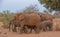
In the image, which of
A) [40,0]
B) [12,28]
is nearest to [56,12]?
[40,0]

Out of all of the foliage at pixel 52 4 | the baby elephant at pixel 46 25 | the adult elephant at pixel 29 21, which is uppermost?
the foliage at pixel 52 4

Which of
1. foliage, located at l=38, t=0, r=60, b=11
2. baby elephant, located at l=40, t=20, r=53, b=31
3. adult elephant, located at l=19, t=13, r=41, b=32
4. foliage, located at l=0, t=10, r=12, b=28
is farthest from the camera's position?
foliage, located at l=38, t=0, r=60, b=11

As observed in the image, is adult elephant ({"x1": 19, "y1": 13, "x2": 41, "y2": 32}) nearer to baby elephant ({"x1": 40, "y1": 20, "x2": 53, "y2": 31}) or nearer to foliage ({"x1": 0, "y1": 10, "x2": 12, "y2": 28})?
baby elephant ({"x1": 40, "y1": 20, "x2": 53, "y2": 31})

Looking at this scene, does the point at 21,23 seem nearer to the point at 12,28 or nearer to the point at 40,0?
the point at 12,28

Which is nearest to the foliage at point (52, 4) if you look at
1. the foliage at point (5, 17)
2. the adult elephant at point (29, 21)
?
the foliage at point (5, 17)

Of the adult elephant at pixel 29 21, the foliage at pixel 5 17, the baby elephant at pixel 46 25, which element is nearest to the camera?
the adult elephant at pixel 29 21

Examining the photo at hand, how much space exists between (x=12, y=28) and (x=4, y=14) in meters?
3.95

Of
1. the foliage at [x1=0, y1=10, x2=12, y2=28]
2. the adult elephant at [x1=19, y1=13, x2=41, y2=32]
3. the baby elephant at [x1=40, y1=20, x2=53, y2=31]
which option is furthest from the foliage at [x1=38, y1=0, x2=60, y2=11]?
the adult elephant at [x1=19, y1=13, x2=41, y2=32]

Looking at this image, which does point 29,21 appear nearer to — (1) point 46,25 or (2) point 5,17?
(1) point 46,25

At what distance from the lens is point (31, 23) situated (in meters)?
15.6

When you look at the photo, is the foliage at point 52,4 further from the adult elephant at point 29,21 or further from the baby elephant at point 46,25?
the adult elephant at point 29,21

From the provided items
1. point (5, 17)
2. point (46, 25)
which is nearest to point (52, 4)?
point (5, 17)

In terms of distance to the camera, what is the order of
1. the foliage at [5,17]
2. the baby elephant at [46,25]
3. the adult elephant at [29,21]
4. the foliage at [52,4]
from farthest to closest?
the foliage at [52,4]
the foliage at [5,17]
the baby elephant at [46,25]
the adult elephant at [29,21]

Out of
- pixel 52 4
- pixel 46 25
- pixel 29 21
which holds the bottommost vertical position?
pixel 46 25
